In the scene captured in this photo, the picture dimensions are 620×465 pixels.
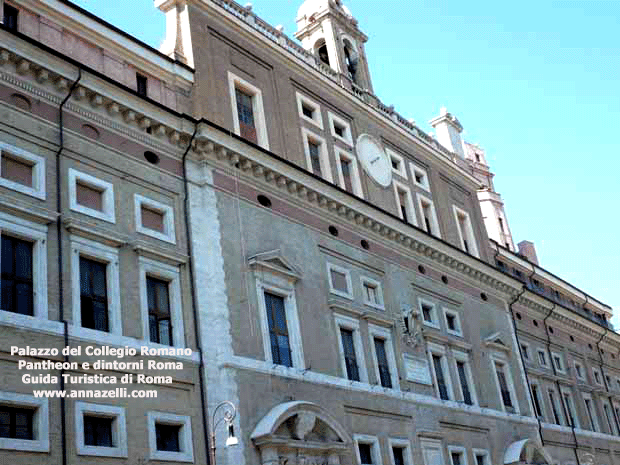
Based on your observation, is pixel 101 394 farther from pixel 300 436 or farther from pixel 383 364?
pixel 383 364

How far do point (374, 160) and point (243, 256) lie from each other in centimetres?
1109

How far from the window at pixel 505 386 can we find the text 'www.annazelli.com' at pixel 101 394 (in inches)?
787

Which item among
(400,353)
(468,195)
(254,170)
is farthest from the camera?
(468,195)

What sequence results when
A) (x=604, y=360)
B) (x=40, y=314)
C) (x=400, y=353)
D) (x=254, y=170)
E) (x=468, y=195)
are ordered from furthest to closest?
(x=604, y=360), (x=468, y=195), (x=400, y=353), (x=254, y=170), (x=40, y=314)

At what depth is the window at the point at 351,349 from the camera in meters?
27.2

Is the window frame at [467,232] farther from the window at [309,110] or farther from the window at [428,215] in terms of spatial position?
the window at [309,110]

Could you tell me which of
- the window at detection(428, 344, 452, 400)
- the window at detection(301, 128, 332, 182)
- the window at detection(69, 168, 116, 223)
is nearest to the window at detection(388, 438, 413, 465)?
the window at detection(428, 344, 452, 400)

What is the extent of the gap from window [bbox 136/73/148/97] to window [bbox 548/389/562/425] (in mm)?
26739

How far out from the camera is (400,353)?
2994 cm

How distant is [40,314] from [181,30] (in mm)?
12047

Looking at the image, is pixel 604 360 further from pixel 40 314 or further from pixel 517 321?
pixel 40 314

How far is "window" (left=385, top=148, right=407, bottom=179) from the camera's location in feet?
116

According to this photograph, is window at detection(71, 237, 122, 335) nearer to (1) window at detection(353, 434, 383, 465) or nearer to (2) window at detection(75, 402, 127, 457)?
(2) window at detection(75, 402, 127, 457)

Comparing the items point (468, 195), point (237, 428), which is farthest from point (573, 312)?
point (237, 428)
